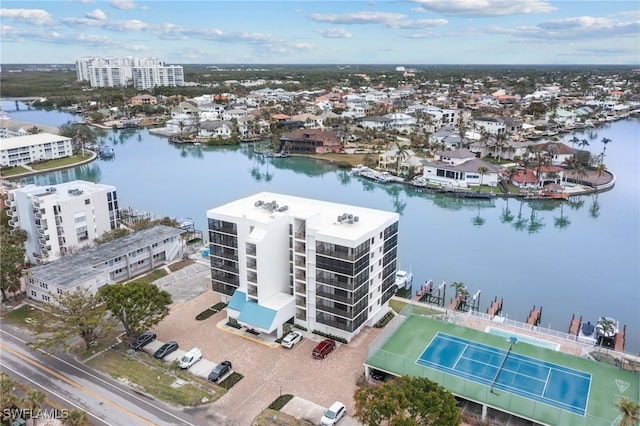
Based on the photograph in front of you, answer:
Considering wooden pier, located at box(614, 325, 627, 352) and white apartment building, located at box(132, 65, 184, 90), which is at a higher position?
white apartment building, located at box(132, 65, 184, 90)

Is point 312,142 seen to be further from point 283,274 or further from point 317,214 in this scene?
point 317,214

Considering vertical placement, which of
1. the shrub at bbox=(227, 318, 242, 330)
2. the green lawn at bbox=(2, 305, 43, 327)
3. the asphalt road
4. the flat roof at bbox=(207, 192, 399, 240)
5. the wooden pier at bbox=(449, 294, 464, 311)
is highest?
the flat roof at bbox=(207, 192, 399, 240)

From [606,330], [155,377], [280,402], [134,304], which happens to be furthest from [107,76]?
[606,330]

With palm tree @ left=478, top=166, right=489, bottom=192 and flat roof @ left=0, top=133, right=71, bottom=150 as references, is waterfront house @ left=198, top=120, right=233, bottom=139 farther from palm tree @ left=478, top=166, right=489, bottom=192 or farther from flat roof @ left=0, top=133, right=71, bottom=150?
palm tree @ left=478, top=166, right=489, bottom=192

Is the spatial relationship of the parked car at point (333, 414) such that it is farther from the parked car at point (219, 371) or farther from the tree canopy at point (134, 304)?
the tree canopy at point (134, 304)

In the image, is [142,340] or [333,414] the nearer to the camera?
[333,414]

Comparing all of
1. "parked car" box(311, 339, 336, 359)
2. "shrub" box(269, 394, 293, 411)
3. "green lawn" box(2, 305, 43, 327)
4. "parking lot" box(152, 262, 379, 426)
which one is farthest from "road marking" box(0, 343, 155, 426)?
"parked car" box(311, 339, 336, 359)

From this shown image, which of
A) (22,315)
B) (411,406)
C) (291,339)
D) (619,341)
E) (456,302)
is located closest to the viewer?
(411,406)
